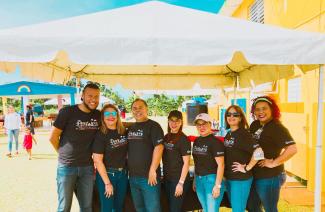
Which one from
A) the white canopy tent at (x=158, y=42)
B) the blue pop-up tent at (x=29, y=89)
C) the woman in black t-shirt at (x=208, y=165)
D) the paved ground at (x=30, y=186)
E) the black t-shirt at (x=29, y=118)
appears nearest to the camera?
the white canopy tent at (x=158, y=42)

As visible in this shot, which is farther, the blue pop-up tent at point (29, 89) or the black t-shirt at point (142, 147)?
the blue pop-up tent at point (29, 89)

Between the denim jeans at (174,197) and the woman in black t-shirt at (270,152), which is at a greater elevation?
the woman in black t-shirt at (270,152)

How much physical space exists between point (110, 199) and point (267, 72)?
335 centimetres

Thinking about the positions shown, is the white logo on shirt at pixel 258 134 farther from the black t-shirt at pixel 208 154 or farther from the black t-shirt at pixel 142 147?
the black t-shirt at pixel 142 147

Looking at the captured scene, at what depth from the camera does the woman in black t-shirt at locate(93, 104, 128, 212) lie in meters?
3.12

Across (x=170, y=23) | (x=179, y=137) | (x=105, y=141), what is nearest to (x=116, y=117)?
(x=105, y=141)

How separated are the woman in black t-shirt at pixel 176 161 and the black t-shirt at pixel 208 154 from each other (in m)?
0.12

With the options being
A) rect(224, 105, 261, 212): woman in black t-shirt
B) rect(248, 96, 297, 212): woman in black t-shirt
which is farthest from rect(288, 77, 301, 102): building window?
rect(224, 105, 261, 212): woman in black t-shirt

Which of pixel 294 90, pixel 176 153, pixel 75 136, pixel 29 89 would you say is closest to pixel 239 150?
pixel 176 153

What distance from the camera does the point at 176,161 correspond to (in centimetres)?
315

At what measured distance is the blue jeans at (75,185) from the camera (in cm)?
319

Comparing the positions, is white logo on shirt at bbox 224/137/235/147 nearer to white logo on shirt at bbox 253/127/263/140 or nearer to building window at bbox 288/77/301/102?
white logo on shirt at bbox 253/127/263/140

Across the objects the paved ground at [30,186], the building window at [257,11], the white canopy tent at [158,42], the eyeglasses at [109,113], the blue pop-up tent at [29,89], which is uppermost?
the building window at [257,11]

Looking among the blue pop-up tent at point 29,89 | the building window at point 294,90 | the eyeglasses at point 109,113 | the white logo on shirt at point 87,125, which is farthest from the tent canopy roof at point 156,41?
the building window at point 294,90
